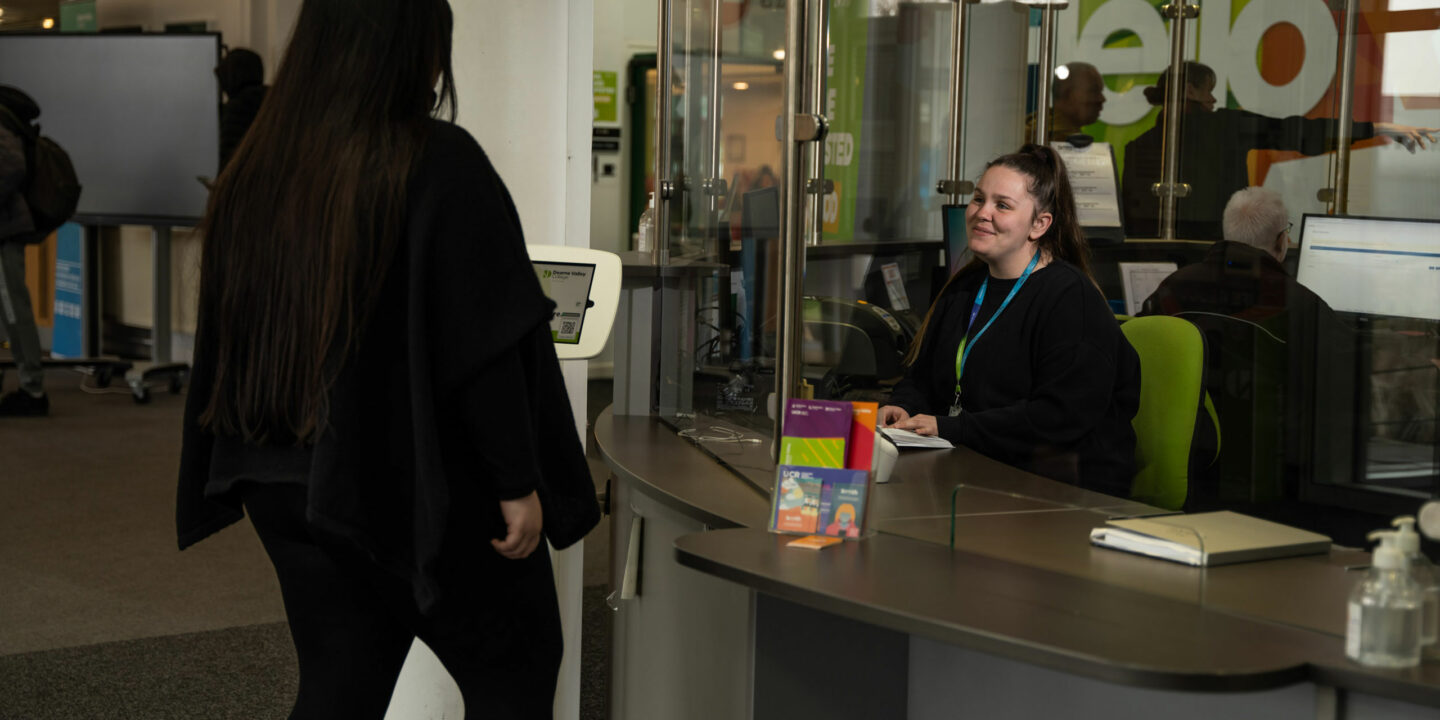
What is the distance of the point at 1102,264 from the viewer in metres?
3.17

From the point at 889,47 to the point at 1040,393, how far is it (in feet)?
5.82

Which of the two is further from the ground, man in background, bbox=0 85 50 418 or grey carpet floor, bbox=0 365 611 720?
man in background, bbox=0 85 50 418

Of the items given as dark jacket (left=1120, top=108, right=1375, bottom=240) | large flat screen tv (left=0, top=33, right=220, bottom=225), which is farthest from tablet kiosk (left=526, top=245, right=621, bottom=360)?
large flat screen tv (left=0, top=33, right=220, bottom=225)

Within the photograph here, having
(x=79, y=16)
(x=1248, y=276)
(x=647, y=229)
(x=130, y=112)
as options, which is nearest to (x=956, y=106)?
(x=647, y=229)

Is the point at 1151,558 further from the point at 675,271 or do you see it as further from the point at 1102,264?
the point at 1102,264

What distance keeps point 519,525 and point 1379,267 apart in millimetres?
1180

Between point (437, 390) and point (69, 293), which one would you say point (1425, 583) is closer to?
point (437, 390)

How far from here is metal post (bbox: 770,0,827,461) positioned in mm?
1971

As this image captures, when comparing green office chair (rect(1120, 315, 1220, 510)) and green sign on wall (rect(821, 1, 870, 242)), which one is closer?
green office chair (rect(1120, 315, 1220, 510))

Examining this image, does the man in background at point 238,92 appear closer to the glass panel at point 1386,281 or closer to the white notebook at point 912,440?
the white notebook at point 912,440

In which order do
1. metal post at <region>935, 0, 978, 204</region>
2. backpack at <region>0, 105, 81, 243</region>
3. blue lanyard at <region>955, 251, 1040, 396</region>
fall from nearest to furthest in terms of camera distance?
blue lanyard at <region>955, 251, 1040, 396</region> < metal post at <region>935, 0, 978, 204</region> < backpack at <region>0, 105, 81, 243</region>

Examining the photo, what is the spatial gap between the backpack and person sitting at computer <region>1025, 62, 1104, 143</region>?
4.92m

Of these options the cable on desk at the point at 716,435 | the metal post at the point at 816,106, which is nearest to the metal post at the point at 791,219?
the metal post at the point at 816,106

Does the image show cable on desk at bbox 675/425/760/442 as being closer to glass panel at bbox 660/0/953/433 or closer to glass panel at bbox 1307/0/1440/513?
glass panel at bbox 660/0/953/433
